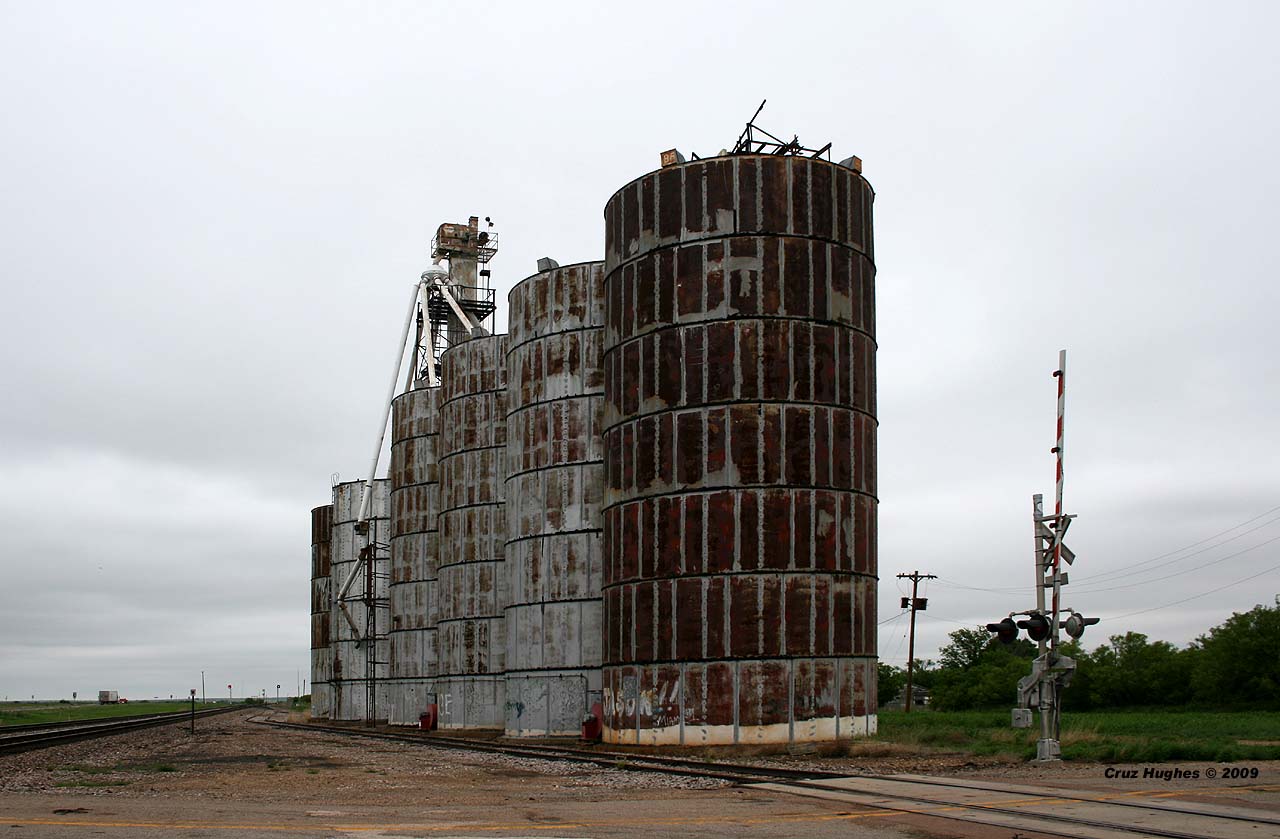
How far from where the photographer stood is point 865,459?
34.1 meters

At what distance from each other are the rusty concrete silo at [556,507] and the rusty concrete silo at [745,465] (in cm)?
381

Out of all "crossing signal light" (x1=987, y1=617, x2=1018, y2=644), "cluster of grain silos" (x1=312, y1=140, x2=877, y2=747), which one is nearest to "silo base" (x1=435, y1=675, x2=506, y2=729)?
"cluster of grain silos" (x1=312, y1=140, x2=877, y2=747)

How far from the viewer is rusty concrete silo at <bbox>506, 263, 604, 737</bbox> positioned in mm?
39125

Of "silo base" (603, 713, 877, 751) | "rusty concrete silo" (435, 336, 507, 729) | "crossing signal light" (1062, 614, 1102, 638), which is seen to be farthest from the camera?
"rusty concrete silo" (435, 336, 507, 729)

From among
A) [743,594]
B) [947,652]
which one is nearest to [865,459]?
Result: [743,594]

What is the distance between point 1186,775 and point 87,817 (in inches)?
641

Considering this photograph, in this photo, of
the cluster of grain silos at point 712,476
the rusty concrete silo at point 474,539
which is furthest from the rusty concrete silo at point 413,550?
the cluster of grain silos at point 712,476

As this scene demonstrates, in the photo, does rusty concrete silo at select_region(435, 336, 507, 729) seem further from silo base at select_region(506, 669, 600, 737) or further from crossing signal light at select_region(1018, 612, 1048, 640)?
crossing signal light at select_region(1018, 612, 1048, 640)

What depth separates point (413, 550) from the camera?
59219 millimetres

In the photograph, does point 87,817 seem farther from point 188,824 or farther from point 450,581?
point 450,581

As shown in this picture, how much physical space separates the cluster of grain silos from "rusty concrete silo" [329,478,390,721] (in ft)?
89.4

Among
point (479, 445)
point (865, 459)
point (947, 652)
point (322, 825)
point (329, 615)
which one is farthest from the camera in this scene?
point (947, 652)

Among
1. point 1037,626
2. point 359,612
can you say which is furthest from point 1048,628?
point 359,612

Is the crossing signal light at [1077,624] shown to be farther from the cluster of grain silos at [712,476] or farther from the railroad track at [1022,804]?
the cluster of grain silos at [712,476]
